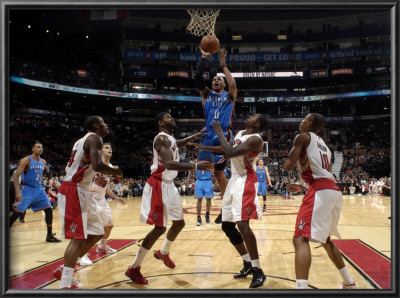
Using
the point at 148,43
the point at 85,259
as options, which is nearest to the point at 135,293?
the point at 85,259

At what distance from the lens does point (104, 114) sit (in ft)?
112

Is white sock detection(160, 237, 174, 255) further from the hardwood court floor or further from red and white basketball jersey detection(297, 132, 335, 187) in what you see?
red and white basketball jersey detection(297, 132, 335, 187)

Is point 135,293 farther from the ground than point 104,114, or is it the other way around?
point 104,114

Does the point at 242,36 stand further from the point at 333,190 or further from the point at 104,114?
the point at 333,190

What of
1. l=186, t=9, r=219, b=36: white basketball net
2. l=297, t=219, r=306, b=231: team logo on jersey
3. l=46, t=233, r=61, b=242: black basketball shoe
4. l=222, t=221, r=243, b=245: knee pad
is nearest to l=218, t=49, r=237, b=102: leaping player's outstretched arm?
l=222, t=221, r=243, b=245: knee pad

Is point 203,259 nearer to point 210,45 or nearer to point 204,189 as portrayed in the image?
point 210,45

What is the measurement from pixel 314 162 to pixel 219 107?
6.81 feet

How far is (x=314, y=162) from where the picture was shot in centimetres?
376

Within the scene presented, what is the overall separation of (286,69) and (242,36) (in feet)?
18.4

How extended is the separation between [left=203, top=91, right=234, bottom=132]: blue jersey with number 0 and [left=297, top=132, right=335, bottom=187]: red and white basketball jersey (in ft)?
5.97

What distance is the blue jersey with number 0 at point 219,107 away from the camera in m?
5.48

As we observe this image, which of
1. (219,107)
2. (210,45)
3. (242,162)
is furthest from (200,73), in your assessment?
(242,162)

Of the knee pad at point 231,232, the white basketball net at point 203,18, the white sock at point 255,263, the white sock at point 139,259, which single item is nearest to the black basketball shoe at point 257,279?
the white sock at point 255,263

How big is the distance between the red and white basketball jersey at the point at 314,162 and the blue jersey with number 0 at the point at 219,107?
71.7 inches
